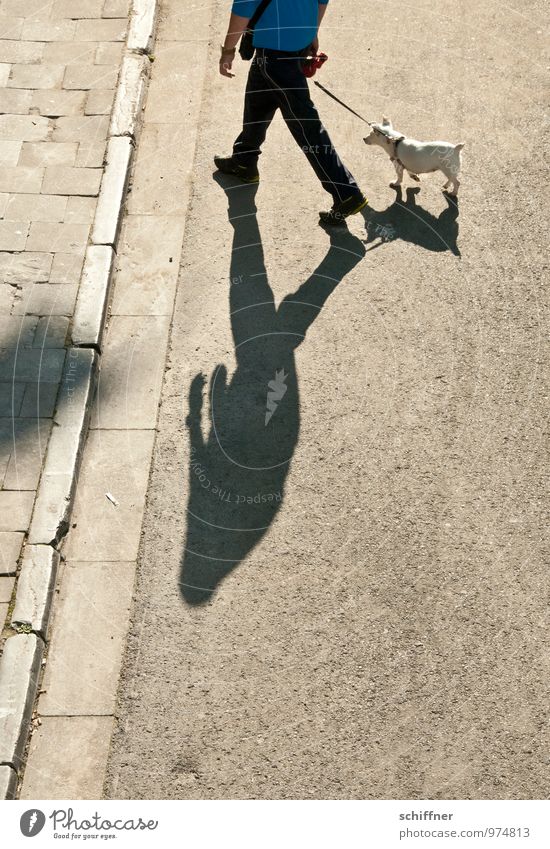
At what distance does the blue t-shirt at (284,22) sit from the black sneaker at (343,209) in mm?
1009

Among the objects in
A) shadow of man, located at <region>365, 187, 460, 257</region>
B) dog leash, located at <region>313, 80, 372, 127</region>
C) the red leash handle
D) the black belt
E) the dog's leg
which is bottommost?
shadow of man, located at <region>365, 187, 460, 257</region>

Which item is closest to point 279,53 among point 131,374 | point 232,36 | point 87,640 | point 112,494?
point 232,36

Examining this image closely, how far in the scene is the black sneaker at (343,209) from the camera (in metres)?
6.21

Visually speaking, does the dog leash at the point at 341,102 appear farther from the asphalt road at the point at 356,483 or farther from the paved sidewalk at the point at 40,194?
the paved sidewalk at the point at 40,194

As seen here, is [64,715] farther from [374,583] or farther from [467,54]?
[467,54]

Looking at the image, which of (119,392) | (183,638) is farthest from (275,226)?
(183,638)

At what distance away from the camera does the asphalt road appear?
4.48m

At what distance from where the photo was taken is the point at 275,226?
20.9 ft

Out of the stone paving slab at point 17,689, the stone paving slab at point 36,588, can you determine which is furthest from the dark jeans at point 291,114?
the stone paving slab at point 17,689

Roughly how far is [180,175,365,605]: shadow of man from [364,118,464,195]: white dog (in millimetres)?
619

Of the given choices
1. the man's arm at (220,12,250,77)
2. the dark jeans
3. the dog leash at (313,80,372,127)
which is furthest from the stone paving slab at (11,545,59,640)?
the dog leash at (313,80,372,127)

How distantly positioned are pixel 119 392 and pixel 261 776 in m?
2.39

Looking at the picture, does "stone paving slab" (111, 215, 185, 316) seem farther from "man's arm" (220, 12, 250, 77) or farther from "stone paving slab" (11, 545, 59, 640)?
"stone paving slab" (11, 545, 59, 640)
